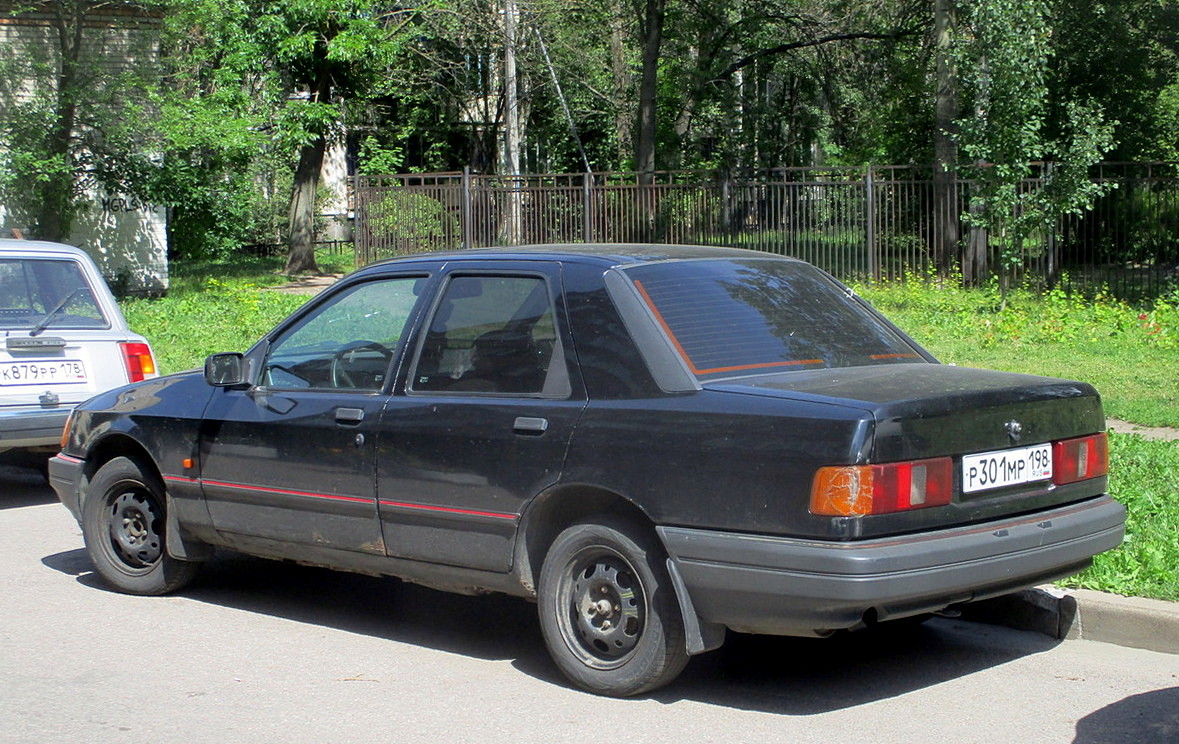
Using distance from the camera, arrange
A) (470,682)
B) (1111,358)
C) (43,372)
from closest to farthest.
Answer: (470,682) < (43,372) < (1111,358)

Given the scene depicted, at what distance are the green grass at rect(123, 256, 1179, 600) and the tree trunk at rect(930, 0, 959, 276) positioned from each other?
41.4 inches

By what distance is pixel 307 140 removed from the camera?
25.0m

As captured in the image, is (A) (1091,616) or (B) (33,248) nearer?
(A) (1091,616)

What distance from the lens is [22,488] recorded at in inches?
388

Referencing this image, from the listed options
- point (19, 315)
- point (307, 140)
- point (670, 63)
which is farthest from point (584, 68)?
point (19, 315)

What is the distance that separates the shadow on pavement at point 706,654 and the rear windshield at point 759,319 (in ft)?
4.00

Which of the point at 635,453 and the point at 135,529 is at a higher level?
the point at 635,453

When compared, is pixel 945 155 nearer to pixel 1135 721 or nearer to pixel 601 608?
pixel 1135 721

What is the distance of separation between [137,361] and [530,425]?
5044 millimetres

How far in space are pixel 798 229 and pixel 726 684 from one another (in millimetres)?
17282

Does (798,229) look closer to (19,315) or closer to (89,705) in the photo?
(19,315)

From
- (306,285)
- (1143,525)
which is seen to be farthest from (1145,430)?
(306,285)

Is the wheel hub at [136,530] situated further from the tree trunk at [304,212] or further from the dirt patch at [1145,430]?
the tree trunk at [304,212]

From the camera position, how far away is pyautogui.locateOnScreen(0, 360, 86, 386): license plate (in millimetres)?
8555
